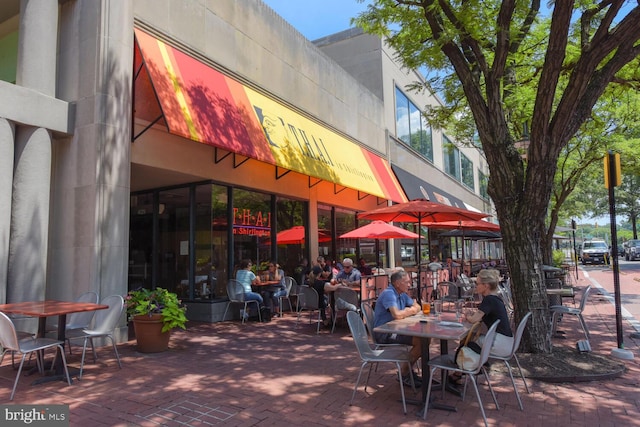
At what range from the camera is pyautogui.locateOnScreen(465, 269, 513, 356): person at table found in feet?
14.9

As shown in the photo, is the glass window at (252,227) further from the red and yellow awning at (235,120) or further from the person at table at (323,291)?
the person at table at (323,291)

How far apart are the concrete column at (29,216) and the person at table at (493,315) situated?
662 cm

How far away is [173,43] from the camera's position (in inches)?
346

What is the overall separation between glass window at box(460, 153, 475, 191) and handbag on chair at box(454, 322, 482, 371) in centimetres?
2975

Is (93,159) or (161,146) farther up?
(161,146)

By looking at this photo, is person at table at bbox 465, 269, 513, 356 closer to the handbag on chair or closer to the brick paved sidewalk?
the handbag on chair

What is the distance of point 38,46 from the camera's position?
7395 millimetres

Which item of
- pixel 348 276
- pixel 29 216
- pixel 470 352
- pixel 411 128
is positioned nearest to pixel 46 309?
pixel 29 216

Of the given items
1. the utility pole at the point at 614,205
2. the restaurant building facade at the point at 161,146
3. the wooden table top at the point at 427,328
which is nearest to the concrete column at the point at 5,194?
the restaurant building facade at the point at 161,146

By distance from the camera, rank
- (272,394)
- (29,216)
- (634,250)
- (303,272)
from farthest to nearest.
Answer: (634,250) < (303,272) < (29,216) < (272,394)

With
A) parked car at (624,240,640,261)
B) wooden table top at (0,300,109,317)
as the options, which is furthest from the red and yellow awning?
parked car at (624,240,640,261)

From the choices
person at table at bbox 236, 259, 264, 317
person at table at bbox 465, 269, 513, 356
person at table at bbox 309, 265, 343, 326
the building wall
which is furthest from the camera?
the building wall

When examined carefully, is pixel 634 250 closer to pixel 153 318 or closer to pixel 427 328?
pixel 427 328

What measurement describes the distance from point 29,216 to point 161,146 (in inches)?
106
